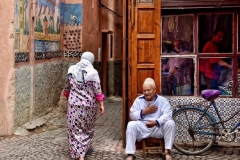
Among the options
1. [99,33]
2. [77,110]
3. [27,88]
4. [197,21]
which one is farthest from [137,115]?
→ [99,33]

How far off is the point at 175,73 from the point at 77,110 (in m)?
2.03

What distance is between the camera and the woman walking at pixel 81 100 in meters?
6.77

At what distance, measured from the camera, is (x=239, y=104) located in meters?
7.59

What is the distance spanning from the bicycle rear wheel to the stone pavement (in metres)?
0.16

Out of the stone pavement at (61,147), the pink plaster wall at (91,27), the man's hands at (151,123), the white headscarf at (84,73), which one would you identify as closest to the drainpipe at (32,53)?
the stone pavement at (61,147)

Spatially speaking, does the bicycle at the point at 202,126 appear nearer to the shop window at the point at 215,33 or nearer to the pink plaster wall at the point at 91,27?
the shop window at the point at 215,33

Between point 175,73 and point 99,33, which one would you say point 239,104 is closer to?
point 175,73

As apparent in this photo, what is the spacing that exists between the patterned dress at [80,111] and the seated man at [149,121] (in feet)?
2.09

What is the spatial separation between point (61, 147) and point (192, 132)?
2.22 m

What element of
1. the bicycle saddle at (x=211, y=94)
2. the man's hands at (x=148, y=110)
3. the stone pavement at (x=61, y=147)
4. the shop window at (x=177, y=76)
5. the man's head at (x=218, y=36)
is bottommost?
the stone pavement at (x=61, y=147)

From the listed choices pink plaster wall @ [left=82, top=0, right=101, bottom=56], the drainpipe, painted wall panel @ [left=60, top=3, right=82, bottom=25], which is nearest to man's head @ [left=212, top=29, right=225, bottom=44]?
the drainpipe

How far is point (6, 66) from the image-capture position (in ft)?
28.0

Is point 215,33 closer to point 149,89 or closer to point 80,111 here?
point 149,89

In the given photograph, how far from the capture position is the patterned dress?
678 centimetres
